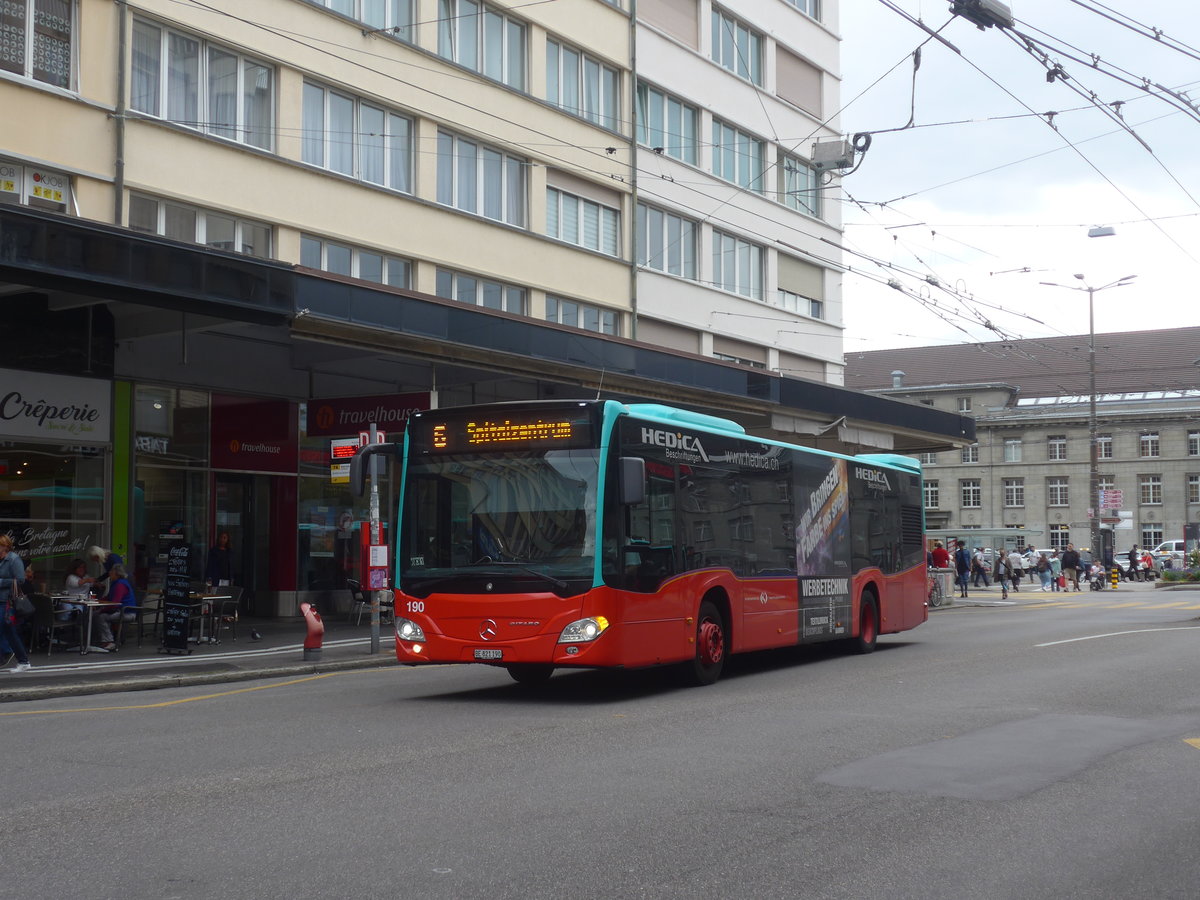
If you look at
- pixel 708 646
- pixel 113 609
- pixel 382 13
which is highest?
pixel 382 13

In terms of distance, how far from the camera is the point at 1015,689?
44.7 ft

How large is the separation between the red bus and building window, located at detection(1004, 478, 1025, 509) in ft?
269

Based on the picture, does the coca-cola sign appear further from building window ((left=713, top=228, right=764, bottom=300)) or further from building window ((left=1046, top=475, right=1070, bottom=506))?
building window ((left=1046, top=475, right=1070, bottom=506))

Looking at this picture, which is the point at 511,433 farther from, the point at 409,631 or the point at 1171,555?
the point at 1171,555

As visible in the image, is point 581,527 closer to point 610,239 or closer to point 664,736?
point 664,736

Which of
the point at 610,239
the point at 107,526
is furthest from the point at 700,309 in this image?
the point at 107,526

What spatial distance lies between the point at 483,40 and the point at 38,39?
10.8 m

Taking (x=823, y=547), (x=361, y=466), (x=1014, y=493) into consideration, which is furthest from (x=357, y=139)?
(x=1014, y=493)

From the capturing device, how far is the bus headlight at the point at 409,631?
13148 mm

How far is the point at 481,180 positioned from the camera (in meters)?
28.3

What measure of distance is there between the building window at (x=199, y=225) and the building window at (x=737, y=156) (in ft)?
55.8

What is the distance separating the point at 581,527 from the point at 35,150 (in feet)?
37.5

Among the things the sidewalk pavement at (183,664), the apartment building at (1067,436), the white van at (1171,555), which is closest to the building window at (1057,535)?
the apartment building at (1067,436)

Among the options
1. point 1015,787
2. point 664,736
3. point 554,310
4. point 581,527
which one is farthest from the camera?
point 554,310
